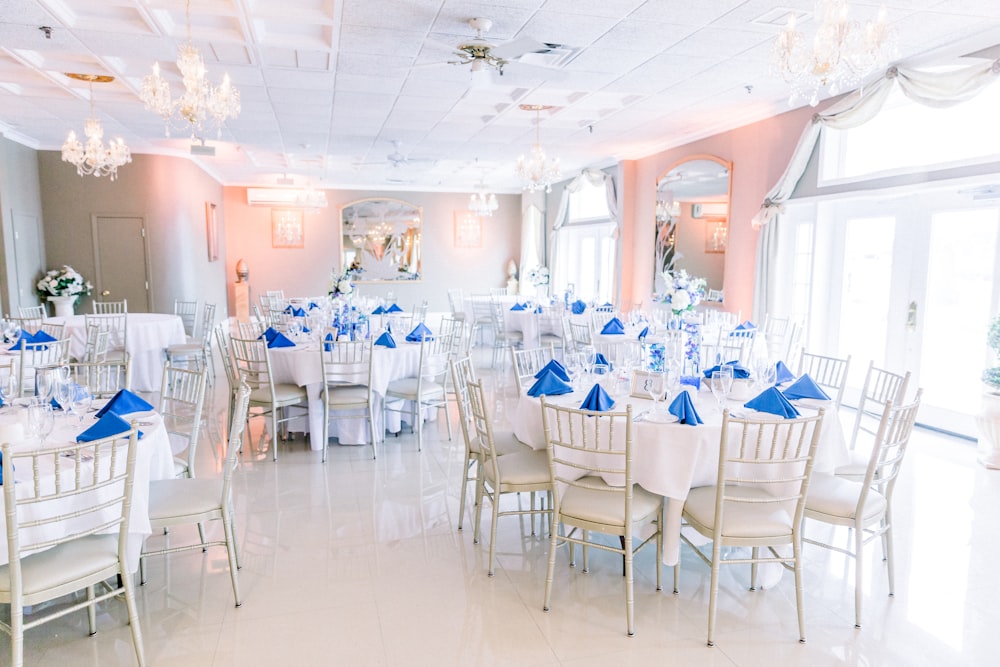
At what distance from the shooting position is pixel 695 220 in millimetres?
9609

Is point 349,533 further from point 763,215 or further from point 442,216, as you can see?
point 442,216

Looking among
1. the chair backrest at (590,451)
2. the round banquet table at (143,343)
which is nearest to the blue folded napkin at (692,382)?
the chair backrest at (590,451)

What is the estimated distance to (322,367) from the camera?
546cm

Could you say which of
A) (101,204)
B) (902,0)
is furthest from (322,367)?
(101,204)

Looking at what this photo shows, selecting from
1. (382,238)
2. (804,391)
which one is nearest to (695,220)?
(804,391)

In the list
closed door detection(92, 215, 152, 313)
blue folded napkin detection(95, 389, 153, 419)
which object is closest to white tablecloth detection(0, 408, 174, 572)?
blue folded napkin detection(95, 389, 153, 419)

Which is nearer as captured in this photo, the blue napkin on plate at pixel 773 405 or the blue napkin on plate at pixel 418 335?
the blue napkin on plate at pixel 773 405

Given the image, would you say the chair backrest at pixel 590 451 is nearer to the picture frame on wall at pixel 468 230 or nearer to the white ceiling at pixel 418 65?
the white ceiling at pixel 418 65

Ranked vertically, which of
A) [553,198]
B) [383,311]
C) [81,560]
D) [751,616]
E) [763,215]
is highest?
[553,198]

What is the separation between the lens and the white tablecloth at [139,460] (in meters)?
2.83

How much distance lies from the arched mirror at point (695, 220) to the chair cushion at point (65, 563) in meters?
8.20

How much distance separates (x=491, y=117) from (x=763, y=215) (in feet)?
12.3

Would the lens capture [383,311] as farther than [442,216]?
No

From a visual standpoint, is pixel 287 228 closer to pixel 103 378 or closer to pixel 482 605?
pixel 103 378
